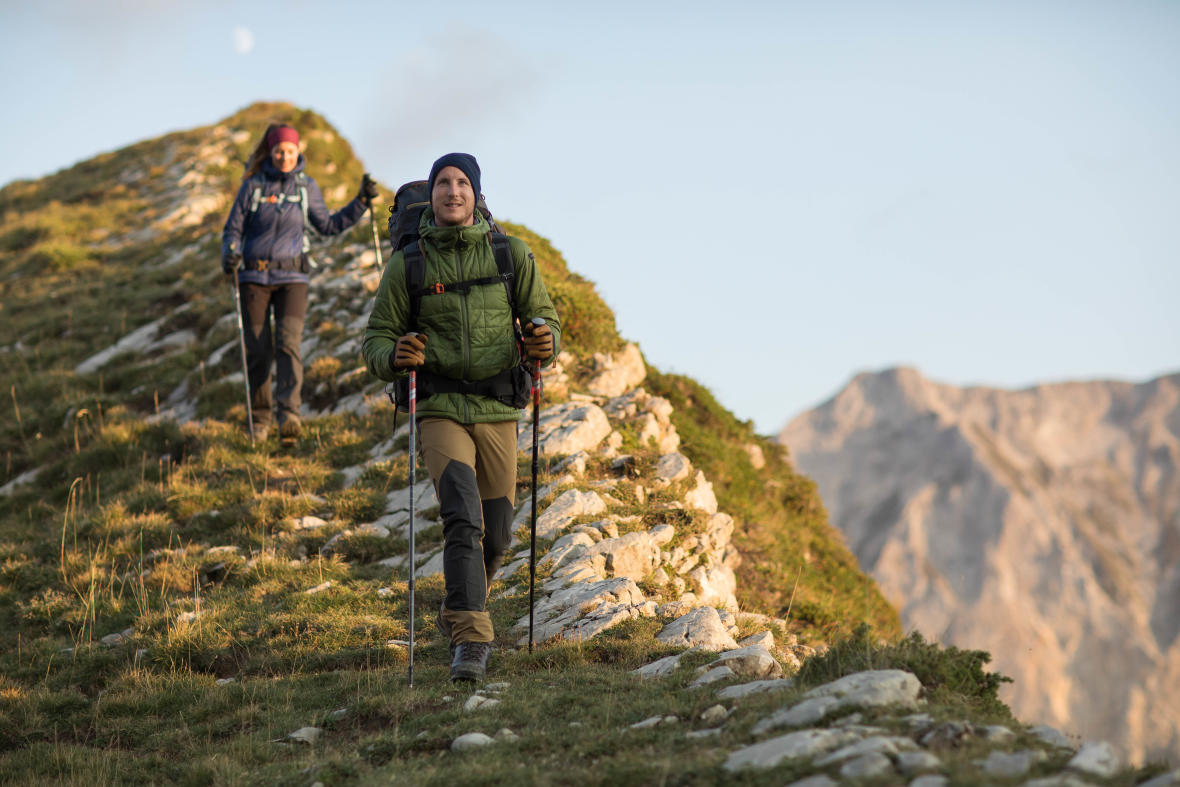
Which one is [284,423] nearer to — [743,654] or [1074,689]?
[743,654]

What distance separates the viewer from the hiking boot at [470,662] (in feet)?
19.8

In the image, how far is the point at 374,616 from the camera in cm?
774

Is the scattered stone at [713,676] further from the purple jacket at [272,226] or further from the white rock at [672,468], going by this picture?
the purple jacket at [272,226]

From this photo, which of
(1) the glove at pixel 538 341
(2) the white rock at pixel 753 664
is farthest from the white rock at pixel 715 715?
(1) the glove at pixel 538 341

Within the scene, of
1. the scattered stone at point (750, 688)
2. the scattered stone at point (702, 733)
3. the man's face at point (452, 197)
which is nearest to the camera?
the scattered stone at point (702, 733)

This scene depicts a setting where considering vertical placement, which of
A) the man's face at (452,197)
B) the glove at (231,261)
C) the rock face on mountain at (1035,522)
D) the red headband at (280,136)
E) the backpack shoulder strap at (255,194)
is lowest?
the rock face on mountain at (1035,522)

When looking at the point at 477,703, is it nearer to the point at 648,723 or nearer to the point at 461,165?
the point at 648,723

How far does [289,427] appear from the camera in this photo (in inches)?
479

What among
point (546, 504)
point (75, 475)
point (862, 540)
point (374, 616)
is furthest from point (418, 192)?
point (862, 540)

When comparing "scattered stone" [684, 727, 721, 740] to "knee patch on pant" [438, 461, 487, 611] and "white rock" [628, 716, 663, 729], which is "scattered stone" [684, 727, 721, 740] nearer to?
"white rock" [628, 716, 663, 729]

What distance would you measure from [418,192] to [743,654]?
5.47 metres

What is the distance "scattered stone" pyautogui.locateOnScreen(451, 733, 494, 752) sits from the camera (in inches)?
184

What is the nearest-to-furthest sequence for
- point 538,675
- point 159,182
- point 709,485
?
point 538,675, point 709,485, point 159,182

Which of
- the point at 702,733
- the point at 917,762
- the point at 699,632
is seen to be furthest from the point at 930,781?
the point at 699,632
